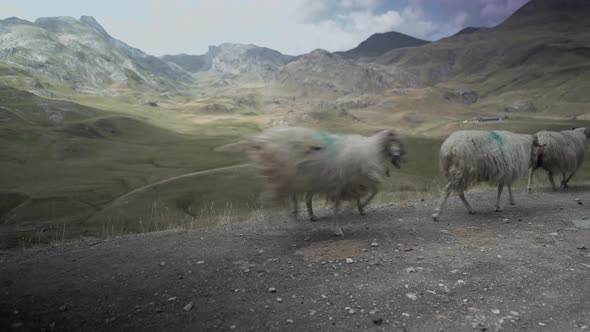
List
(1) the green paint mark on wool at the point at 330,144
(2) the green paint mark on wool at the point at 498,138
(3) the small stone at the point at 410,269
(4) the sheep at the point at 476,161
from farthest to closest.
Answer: (2) the green paint mark on wool at the point at 498,138 < (4) the sheep at the point at 476,161 < (1) the green paint mark on wool at the point at 330,144 < (3) the small stone at the point at 410,269

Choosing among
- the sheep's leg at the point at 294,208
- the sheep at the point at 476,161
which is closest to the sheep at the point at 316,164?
the sheep's leg at the point at 294,208

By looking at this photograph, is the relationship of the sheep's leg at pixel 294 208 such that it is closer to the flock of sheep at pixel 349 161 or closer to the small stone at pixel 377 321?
the flock of sheep at pixel 349 161

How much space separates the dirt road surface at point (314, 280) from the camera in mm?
5125

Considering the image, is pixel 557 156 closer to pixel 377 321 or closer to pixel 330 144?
pixel 330 144

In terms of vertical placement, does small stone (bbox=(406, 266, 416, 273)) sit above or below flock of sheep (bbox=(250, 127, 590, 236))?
below

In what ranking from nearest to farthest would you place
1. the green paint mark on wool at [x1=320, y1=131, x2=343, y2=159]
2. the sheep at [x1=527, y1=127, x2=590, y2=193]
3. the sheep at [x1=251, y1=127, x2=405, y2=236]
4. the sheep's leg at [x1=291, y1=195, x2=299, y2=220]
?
the sheep at [x1=251, y1=127, x2=405, y2=236], the green paint mark on wool at [x1=320, y1=131, x2=343, y2=159], the sheep's leg at [x1=291, y1=195, x2=299, y2=220], the sheep at [x1=527, y1=127, x2=590, y2=193]

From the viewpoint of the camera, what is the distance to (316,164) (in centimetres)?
813

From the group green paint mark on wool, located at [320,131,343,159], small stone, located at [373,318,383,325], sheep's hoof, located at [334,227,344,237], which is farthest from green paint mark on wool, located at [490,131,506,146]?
small stone, located at [373,318,383,325]

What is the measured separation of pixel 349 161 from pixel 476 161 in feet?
13.2

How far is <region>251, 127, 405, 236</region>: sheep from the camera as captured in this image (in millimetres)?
8133

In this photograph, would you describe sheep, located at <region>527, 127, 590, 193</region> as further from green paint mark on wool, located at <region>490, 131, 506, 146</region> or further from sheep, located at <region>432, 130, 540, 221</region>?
green paint mark on wool, located at <region>490, 131, 506, 146</region>

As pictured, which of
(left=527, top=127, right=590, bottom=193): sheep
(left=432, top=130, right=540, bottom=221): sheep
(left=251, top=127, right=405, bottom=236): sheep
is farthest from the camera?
(left=527, top=127, right=590, bottom=193): sheep

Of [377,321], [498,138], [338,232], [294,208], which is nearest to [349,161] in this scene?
[338,232]

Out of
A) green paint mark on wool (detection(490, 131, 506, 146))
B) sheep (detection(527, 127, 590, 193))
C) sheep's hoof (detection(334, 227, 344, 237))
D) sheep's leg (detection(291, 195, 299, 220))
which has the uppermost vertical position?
green paint mark on wool (detection(490, 131, 506, 146))
